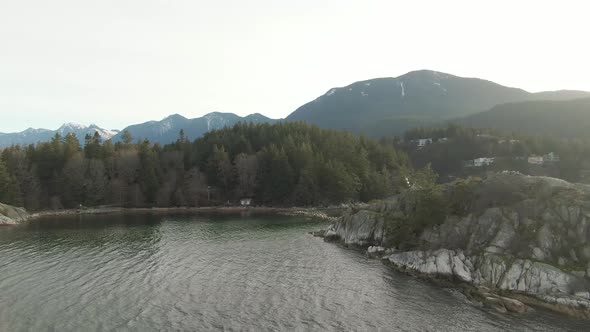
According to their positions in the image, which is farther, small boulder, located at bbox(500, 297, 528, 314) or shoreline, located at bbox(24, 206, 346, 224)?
shoreline, located at bbox(24, 206, 346, 224)

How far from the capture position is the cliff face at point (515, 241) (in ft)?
144

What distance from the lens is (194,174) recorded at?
154m

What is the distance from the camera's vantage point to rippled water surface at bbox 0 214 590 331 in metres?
37.5

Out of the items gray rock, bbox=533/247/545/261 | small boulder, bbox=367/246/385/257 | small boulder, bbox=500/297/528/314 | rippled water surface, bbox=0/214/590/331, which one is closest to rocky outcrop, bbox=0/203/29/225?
rippled water surface, bbox=0/214/590/331

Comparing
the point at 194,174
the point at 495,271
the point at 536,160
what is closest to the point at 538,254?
the point at 495,271

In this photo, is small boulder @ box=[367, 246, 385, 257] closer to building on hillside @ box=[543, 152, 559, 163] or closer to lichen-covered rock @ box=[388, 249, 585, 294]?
lichen-covered rock @ box=[388, 249, 585, 294]

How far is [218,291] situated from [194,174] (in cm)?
11179

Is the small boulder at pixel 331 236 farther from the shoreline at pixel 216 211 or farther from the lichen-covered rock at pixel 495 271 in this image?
the shoreline at pixel 216 211

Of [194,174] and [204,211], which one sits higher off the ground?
[194,174]

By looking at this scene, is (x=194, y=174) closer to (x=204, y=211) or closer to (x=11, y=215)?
(x=204, y=211)

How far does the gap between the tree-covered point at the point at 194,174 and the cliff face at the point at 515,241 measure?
86014mm

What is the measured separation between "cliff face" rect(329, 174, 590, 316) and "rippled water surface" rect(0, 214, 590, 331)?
431 centimetres

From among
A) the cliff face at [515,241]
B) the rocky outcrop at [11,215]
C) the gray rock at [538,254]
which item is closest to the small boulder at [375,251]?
the cliff face at [515,241]

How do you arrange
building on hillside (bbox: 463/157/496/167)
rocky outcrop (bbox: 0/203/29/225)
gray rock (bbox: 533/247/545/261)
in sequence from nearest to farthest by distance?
gray rock (bbox: 533/247/545/261), rocky outcrop (bbox: 0/203/29/225), building on hillside (bbox: 463/157/496/167)
